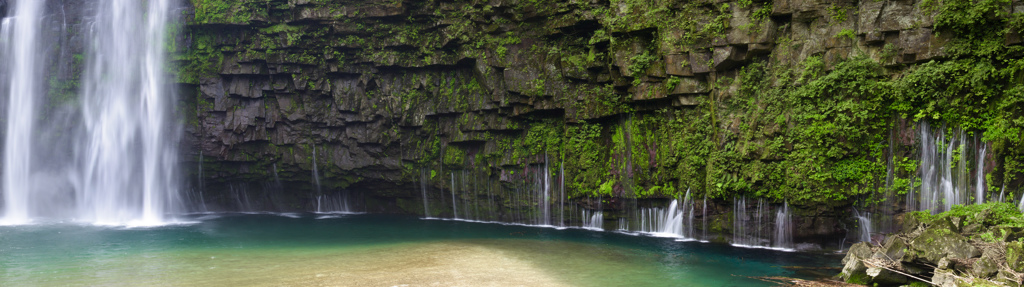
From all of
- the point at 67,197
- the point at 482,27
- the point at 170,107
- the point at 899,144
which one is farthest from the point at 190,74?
the point at 899,144

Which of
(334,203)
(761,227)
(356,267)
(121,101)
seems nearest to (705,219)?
(761,227)

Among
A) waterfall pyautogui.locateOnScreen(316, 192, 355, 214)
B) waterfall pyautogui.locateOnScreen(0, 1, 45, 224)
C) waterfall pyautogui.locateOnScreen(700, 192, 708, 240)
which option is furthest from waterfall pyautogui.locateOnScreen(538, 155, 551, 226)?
waterfall pyautogui.locateOnScreen(0, 1, 45, 224)

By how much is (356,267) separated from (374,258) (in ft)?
4.42

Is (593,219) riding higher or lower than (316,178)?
lower

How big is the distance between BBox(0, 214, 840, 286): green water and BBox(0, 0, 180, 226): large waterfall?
416 cm

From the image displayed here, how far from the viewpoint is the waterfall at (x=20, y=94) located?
24.8m

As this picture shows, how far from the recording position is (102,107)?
25.1 meters

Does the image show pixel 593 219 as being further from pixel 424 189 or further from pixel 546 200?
pixel 424 189

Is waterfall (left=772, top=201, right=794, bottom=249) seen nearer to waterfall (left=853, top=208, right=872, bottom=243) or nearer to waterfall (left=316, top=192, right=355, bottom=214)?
waterfall (left=853, top=208, right=872, bottom=243)

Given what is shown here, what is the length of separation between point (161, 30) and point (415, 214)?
1259 cm

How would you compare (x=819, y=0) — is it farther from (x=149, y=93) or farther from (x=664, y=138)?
(x=149, y=93)

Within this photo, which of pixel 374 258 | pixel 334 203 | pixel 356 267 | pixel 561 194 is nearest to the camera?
pixel 356 267

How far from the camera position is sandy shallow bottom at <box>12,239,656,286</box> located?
1208cm

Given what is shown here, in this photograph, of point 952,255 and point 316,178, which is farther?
point 316,178
